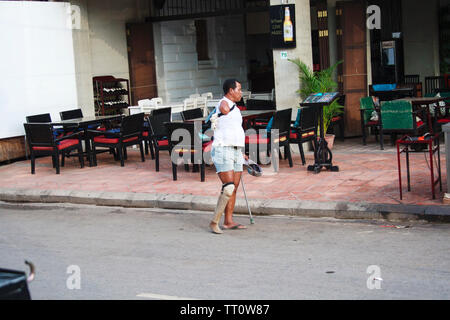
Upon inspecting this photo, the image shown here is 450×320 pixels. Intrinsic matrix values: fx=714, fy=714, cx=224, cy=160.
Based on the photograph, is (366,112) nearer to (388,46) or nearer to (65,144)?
(388,46)

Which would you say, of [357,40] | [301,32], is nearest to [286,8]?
[301,32]

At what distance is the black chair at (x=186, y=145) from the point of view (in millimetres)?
11852

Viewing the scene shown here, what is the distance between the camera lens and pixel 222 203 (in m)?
8.56

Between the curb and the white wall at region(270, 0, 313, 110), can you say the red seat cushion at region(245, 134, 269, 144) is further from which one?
the white wall at region(270, 0, 313, 110)

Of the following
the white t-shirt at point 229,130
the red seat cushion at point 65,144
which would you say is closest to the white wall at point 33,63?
the red seat cushion at point 65,144

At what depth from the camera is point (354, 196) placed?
385 inches

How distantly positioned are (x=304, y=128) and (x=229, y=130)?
15.2 feet

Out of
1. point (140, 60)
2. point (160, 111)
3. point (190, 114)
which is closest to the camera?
point (190, 114)

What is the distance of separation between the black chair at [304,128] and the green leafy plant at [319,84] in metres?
0.77

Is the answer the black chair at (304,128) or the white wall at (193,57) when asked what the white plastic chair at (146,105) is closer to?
the white wall at (193,57)

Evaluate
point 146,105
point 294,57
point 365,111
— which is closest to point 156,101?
point 146,105

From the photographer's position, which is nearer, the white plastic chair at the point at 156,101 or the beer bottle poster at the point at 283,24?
the beer bottle poster at the point at 283,24
